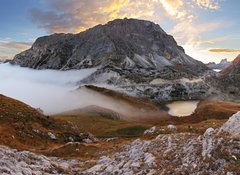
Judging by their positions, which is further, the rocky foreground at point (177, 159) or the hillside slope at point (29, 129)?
the hillside slope at point (29, 129)

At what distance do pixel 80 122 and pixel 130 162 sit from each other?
15300cm

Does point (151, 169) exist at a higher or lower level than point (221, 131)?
lower

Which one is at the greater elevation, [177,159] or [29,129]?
[177,159]

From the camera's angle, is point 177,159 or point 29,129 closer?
point 177,159

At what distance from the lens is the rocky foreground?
30328 mm

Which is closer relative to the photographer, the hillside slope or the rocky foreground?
the rocky foreground

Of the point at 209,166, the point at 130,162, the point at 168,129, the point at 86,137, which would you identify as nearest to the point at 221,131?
the point at 209,166

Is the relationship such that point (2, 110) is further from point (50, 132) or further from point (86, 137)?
point (86, 137)

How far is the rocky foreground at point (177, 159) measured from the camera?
30.3m

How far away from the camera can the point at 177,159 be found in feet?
114

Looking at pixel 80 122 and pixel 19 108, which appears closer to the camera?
pixel 19 108

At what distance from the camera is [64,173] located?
44.5 meters

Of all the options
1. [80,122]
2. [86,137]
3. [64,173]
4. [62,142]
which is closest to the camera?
[64,173]

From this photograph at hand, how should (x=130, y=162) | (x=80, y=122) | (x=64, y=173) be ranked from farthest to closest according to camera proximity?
(x=80, y=122) < (x=64, y=173) < (x=130, y=162)
